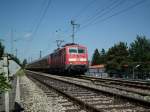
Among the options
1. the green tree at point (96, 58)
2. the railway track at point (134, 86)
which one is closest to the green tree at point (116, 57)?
the railway track at point (134, 86)

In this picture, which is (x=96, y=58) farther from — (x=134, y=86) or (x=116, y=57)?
(x=134, y=86)

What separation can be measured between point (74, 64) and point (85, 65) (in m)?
1.53

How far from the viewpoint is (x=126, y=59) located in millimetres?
76312

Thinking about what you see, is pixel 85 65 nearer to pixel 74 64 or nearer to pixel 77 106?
pixel 74 64

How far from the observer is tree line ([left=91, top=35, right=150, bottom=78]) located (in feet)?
97.7

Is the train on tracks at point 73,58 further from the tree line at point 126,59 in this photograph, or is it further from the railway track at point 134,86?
the railway track at point 134,86

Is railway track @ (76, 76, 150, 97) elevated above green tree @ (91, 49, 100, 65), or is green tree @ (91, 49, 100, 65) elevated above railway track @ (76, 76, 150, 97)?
green tree @ (91, 49, 100, 65)

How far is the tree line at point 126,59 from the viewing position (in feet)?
97.7

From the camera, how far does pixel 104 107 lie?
31.9 ft

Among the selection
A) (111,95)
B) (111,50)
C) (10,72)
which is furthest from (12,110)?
(111,50)

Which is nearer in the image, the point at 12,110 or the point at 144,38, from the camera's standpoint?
the point at 12,110

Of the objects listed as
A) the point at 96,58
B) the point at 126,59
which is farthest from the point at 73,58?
the point at 96,58

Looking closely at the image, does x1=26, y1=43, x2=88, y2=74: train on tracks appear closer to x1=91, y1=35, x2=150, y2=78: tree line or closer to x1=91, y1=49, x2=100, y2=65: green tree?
x1=91, y1=35, x2=150, y2=78: tree line

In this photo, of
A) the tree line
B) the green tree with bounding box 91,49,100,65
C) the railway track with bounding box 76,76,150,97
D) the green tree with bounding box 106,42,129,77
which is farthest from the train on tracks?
the green tree with bounding box 91,49,100,65
